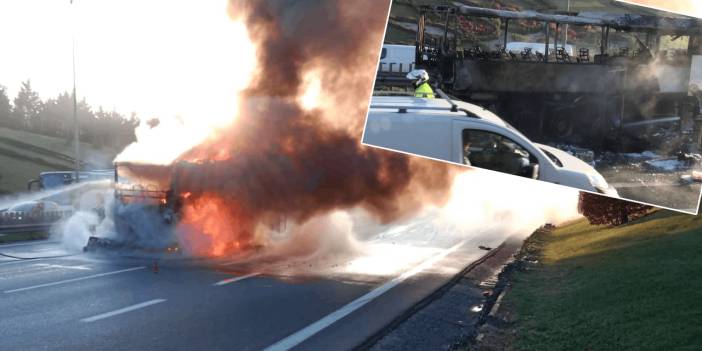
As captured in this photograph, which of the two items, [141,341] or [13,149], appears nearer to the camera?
[141,341]

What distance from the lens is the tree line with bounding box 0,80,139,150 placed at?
68.7m

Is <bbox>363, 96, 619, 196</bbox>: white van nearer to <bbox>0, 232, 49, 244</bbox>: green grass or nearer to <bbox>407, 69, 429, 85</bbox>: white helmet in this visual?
<bbox>407, 69, 429, 85</bbox>: white helmet

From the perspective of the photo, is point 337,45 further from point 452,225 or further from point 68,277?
point 452,225

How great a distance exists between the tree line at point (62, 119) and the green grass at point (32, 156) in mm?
2875

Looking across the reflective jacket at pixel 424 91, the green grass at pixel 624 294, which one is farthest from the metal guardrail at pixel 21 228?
the reflective jacket at pixel 424 91

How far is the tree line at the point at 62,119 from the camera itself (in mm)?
68688

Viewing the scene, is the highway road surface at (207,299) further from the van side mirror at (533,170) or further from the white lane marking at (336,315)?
the van side mirror at (533,170)

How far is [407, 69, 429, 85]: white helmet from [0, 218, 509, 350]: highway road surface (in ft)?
14.3

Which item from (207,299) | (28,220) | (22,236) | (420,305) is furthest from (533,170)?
(28,220)

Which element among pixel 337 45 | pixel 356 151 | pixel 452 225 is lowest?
pixel 452 225

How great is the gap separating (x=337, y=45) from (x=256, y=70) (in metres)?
3.16

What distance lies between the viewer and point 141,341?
28.1 feet

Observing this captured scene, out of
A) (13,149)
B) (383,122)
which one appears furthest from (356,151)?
(13,149)

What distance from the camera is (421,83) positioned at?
5094 mm
